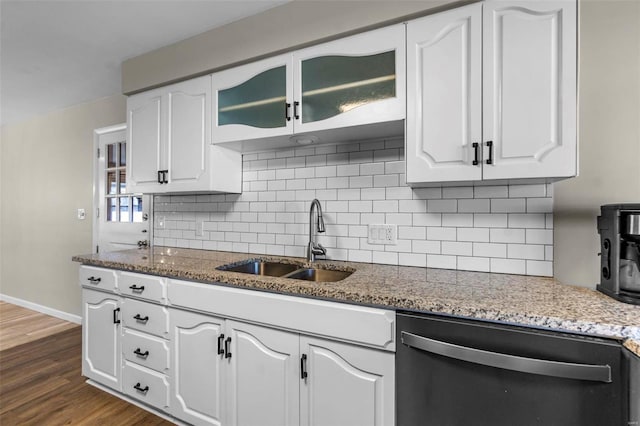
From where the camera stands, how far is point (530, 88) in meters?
1.21

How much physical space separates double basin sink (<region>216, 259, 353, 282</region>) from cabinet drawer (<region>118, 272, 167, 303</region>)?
0.33 m

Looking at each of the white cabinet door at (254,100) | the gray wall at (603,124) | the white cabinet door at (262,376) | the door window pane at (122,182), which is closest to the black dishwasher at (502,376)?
the white cabinet door at (262,376)

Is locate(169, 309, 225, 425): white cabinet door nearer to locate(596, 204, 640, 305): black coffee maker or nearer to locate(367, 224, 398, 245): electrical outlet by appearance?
locate(367, 224, 398, 245): electrical outlet

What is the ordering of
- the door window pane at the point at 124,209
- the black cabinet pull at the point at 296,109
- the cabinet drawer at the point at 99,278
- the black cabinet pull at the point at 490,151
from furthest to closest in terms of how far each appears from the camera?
the door window pane at the point at 124,209
the cabinet drawer at the point at 99,278
the black cabinet pull at the point at 296,109
the black cabinet pull at the point at 490,151

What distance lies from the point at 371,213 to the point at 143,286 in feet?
4.51

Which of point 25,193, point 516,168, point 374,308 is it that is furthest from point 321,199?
point 25,193

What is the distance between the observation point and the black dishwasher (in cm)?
86

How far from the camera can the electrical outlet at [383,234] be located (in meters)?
1.74

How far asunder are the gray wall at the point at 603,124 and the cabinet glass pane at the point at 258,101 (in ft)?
4.55

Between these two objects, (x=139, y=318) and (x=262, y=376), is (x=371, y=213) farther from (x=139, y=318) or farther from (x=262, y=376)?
(x=139, y=318)

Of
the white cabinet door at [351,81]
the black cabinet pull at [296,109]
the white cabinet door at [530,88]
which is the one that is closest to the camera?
the white cabinet door at [530,88]

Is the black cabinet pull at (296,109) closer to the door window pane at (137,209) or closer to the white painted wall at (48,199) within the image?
the door window pane at (137,209)

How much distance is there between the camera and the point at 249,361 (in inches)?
56.6

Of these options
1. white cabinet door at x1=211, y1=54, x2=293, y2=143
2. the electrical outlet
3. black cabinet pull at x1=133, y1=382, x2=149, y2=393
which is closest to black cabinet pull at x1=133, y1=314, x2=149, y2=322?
black cabinet pull at x1=133, y1=382, x2=149, y2=393
